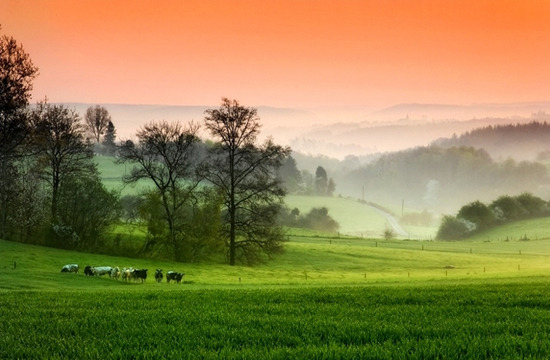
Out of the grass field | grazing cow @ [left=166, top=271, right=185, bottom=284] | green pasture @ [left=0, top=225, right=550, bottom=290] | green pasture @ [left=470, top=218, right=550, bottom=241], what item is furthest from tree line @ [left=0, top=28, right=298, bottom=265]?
green pasture @ [left=470, top=218, right=550, bottom=241]

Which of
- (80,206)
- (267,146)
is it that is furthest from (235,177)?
(80,206)

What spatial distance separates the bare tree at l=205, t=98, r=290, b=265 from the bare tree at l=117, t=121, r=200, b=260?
4.26 metres

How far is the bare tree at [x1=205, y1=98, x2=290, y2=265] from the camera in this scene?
214ft

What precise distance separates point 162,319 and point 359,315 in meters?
5.03

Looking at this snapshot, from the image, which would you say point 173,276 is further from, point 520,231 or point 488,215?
point 488,215

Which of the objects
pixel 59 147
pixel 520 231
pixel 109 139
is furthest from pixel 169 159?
pixel 109 139

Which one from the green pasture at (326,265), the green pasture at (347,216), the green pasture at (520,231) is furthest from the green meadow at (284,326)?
the green pasture at (347,216)

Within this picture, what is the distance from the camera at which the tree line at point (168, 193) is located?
214 ft

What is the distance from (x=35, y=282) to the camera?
3575 cm

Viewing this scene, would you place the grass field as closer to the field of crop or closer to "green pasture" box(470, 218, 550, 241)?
the field of crop

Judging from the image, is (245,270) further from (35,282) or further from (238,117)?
(35,282)

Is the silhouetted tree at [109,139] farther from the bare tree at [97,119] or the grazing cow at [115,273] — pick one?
the grazing cow at [115,273]

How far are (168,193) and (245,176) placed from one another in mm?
10228

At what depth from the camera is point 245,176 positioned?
219 feet
